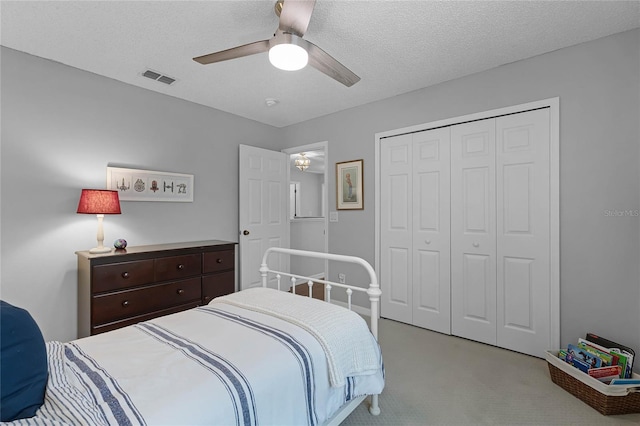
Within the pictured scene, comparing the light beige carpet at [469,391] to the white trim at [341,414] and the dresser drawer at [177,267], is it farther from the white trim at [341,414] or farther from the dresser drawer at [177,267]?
the dresser drawer at [177,267]

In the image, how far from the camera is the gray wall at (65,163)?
2316 mm

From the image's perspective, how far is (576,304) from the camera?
7.55 ft

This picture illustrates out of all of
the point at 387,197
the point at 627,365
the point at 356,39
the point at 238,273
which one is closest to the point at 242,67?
the point at 356,39

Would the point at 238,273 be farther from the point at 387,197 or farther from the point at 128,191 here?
the point at 387,197

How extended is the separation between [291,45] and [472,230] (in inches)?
87.8

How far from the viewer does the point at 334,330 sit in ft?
4.81

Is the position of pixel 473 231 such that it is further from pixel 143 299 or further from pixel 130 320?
pixel 130 320

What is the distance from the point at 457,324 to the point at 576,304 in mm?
947

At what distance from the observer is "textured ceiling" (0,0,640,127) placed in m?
1.85

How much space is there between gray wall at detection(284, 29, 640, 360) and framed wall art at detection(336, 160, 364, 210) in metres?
1.48

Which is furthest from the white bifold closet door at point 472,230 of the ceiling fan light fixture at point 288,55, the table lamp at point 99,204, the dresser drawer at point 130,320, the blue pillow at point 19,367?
the blue pillow at point 19,367

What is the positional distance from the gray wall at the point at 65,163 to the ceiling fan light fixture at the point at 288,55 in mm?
1998

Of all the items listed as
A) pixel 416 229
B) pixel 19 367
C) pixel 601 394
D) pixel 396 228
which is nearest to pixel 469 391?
pixel 601 394

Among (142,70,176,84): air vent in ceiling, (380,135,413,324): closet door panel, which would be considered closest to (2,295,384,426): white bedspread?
(380,135,413,324): closet door panel
